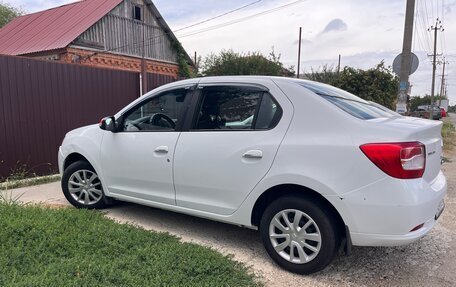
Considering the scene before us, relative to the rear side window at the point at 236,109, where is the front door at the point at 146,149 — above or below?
below

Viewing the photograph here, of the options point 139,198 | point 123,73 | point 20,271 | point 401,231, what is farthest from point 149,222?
point 123,73

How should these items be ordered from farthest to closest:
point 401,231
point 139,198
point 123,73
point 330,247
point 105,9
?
1. point 105,9
2. point 123,73
3. point 139,198
4. point 330,247
5. point 401,231

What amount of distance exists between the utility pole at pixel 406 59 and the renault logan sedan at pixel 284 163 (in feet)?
19.7

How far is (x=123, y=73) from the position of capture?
Answer: 344 inches

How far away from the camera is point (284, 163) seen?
3184 millimetres

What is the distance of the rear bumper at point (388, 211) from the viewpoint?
2.78 metres

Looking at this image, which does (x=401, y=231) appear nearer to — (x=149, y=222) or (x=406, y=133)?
(x=406, y=133)

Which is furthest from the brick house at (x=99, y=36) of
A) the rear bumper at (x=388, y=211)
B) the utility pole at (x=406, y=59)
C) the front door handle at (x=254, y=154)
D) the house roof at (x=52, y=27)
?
the rear bumper at (x=388, y=211)

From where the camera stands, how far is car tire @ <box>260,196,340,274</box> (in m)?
3.05

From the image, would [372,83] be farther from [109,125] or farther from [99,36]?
[99,36]

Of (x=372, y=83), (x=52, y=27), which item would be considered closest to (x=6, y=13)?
(x=52, y=27)

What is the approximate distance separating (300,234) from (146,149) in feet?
6.37

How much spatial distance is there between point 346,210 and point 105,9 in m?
22.2

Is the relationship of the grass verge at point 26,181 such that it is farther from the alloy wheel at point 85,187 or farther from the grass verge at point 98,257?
the grass verge at point 98,257
